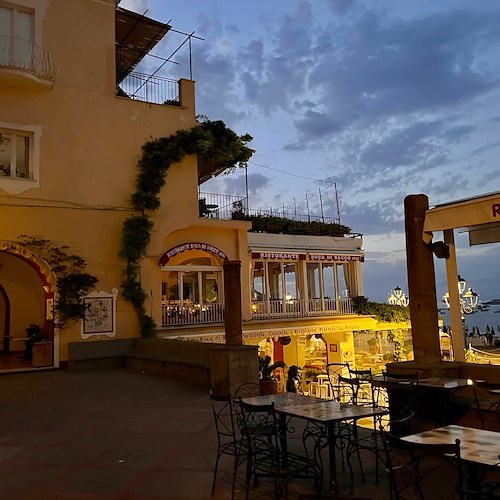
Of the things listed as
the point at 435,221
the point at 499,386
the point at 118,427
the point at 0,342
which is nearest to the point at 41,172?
the point at 0,342

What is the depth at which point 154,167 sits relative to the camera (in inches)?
586

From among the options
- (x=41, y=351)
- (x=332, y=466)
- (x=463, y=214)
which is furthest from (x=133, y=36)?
(x=332, y=466)

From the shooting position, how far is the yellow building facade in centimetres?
1310

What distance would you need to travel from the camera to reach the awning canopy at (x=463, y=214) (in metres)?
4.96

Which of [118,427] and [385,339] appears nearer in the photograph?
[118,427]

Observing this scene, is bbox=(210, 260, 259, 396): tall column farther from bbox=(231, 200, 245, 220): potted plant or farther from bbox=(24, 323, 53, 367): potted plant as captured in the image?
bbox=(231, 200, 245, 220): potted plant

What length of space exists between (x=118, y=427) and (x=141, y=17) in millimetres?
13697

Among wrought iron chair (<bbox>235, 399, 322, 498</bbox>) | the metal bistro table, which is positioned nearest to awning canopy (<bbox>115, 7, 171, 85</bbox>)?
the metal bistro table

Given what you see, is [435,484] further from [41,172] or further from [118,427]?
[41,172]

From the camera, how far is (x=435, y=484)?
3988mm

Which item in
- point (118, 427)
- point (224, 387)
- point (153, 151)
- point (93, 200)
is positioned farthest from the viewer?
point (153, 151)

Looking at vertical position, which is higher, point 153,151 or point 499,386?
point 153,151

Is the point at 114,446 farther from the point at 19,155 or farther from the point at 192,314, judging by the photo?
the point at 192,314

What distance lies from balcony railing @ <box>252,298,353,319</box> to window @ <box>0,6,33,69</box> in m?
11.4
